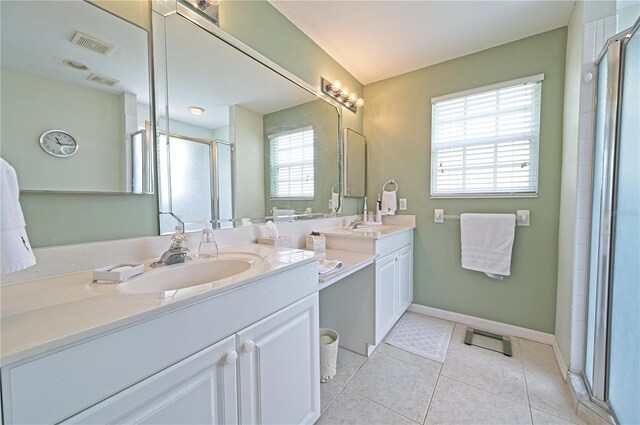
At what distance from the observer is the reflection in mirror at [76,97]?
774 mm

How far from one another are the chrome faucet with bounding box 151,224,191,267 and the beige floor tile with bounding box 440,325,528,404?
1.69 m

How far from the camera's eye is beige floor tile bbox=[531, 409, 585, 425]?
1.24 m

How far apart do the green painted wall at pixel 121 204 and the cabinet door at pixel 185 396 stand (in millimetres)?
623

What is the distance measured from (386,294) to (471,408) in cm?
76

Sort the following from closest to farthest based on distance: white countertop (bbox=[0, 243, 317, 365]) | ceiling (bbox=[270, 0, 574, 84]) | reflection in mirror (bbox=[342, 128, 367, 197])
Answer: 1. white countertop (bbox=[0, 243, 317, 365])
2. ceiling (bbox=[270, 0, 574, 84])
3. reflection in mirror (bbox=[342, 128, 367, 197])

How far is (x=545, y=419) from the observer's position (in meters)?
1.26

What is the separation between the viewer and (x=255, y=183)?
4.96ft

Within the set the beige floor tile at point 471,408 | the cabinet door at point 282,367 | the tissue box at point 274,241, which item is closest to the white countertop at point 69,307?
the cabinet door at point 282,367

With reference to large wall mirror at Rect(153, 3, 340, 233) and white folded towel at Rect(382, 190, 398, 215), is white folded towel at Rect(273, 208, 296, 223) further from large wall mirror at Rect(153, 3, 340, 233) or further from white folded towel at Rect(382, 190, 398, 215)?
white folded towel at Rect(382, 190, 398, 215)

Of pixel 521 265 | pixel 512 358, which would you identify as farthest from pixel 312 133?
pixel 512 358

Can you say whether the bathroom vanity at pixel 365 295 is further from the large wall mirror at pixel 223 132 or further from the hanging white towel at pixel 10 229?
the hanging white towel at pixel 10 229

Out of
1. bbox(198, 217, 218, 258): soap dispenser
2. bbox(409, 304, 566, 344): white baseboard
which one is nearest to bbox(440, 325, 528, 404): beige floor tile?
bbox(409, 304, 566, 344): white baseboard

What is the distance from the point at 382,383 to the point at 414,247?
4.24ft

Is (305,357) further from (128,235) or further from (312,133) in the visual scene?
(312,133)
